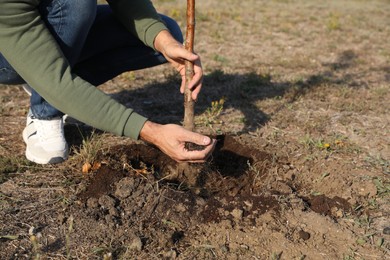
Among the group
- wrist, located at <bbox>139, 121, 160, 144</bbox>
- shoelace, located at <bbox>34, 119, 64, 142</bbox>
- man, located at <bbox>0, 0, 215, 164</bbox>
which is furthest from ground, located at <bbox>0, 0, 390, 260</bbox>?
wrist, located at <bbox>139, 121, 160, 144</bbox>

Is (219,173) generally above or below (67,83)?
below

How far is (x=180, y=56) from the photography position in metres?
2.67

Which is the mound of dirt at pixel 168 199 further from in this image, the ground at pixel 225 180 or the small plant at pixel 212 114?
the small plant at pixel 212 114

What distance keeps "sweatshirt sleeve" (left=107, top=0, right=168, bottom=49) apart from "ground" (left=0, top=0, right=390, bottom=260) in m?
0.76

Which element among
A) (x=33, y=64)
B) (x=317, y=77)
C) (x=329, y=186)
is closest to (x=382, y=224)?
(x=329, y=186)

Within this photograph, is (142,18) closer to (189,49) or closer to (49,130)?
(189,49)

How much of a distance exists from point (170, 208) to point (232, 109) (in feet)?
5.66

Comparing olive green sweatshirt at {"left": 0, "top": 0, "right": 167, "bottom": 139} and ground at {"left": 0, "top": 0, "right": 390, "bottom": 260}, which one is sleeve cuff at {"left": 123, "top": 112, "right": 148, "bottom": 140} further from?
ground at {"left": 0, "top": 0, "right": 390, "bottom": 260}

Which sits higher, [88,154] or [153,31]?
[153,31]

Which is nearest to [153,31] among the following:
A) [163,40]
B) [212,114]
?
[163,40]

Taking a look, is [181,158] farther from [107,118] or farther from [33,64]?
[33,64]

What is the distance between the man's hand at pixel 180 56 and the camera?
2584 millimetres

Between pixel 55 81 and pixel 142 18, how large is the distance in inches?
40.7

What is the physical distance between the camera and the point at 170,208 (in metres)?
2.50
